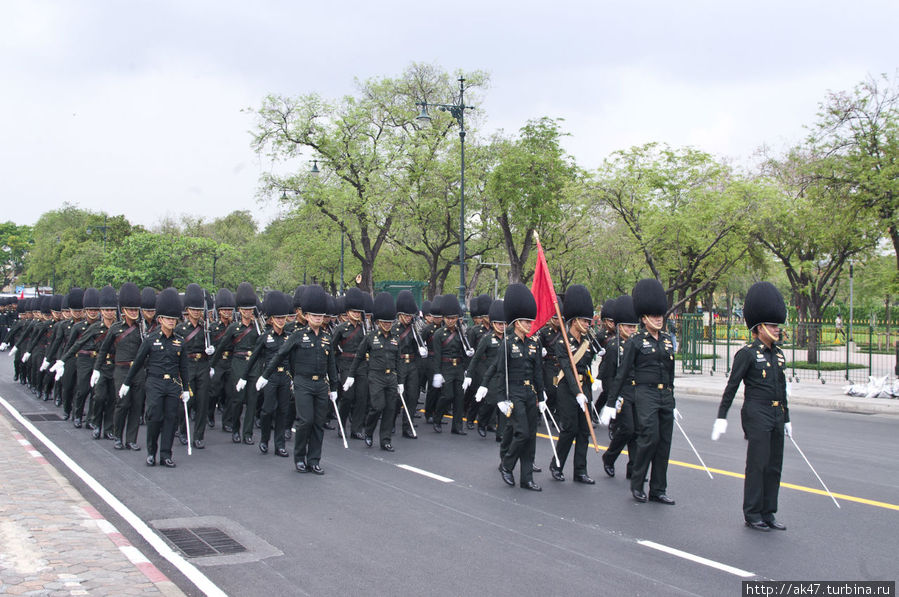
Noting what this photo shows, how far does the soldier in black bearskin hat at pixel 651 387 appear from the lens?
808cm

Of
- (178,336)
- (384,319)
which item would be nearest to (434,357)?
(384,319)

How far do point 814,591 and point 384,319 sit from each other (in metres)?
7.37

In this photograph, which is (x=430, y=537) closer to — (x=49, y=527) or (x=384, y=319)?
(x=49, y=527)

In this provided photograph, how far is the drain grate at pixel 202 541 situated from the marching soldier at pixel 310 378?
2.56 metres

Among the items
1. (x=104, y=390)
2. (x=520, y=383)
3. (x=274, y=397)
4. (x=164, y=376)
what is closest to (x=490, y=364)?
(x=520, y=383)

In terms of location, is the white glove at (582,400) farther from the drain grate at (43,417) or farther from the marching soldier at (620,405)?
the drain grate at (43,417)

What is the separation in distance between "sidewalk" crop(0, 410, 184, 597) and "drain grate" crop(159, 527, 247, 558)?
38cm

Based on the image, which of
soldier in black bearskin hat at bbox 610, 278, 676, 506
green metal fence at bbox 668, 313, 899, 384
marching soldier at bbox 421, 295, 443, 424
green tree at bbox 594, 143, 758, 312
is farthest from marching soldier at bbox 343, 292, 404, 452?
→ green tree at bbox 594, 143, 758, 312

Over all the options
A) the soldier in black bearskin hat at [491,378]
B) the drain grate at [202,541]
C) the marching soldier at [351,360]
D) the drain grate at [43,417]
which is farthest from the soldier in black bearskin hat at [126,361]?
the soldier in black bearskin hat at [491,378]

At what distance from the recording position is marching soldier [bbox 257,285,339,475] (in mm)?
9492

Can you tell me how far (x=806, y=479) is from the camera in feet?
30.3

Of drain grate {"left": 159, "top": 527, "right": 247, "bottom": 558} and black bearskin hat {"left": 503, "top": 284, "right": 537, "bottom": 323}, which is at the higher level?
black bearskin hat {"left": 503, "top": 284, "right": 537, "bottom": 323}

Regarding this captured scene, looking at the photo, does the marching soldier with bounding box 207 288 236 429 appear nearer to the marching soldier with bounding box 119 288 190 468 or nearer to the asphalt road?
the asphalt road

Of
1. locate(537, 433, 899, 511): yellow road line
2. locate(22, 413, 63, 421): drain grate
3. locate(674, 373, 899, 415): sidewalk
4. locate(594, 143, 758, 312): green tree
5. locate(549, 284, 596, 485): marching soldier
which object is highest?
locate(594, 143, 758, 312): green tree
